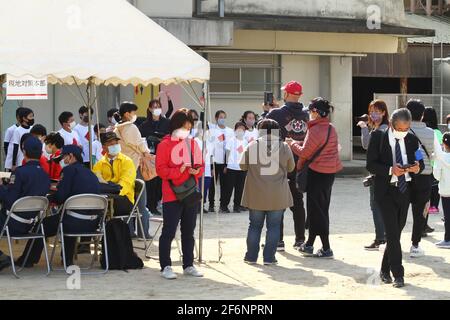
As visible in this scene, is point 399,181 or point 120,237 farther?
point 120,237

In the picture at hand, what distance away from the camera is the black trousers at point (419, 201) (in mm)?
12023

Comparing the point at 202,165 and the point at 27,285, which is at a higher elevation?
the point at 202,165

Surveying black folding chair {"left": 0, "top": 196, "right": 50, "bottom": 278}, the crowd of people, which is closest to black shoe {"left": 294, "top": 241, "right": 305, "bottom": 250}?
the crowd of people

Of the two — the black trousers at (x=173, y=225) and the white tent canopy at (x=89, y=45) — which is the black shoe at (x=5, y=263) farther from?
the white tent canopy at (x=89, y=45)

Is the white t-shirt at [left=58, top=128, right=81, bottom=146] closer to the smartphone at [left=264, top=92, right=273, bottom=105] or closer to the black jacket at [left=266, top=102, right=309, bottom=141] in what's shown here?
the smartphone at [left=264, top=92, right=273, bottom=105]

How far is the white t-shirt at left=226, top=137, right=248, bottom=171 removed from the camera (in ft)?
57.5

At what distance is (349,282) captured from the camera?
10.7m

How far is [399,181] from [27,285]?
12.8ft

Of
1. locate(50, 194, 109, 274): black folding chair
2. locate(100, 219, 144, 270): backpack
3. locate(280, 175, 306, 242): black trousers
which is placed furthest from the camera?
locate(280, 175, 306, 242): black trousers

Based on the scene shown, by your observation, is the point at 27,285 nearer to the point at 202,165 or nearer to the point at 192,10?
the point at 202,165

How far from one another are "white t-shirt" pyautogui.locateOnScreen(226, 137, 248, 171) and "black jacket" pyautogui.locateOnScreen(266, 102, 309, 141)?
4.84 metres

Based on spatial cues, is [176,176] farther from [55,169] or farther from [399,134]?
[55,169]

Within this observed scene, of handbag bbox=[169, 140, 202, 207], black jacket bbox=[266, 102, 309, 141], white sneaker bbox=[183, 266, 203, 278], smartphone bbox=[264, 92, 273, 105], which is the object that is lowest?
white sneaker bbox=[183, 266, 203, 278]
